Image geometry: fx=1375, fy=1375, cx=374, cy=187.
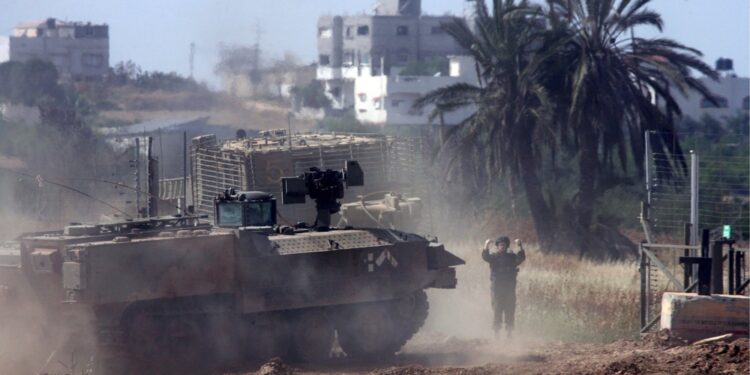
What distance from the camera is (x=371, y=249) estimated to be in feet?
59.8

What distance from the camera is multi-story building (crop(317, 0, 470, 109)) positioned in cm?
8125

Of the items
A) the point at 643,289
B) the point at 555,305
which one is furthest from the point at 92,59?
the point at 643,289

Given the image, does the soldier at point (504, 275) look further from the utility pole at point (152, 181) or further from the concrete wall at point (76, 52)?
the concrete wall at point (76, 52)

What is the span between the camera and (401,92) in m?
66.9

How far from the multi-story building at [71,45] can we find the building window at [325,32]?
15177 mm

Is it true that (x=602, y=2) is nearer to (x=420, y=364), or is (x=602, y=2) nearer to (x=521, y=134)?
(x=521, y=134)

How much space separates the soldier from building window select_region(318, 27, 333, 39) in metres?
62.7

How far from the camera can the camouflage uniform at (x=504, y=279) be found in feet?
65.7

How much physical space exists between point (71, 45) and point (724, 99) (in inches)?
1385

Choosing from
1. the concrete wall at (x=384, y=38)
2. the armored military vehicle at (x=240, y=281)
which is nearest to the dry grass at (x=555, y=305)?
the armored military vehicle at (x=240, y=281)

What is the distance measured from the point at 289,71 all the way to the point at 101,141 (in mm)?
10791

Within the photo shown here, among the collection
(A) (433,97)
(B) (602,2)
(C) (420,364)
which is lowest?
(C) (420,364)

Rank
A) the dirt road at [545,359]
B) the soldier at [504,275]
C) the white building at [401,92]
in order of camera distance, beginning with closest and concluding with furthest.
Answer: the dirt road at [545,359], the soldier at [504,275], the white building at [401,92]

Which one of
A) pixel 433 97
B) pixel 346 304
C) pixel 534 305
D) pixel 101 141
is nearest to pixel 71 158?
pixel 101 141
